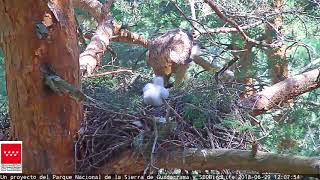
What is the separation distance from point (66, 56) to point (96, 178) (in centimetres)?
44

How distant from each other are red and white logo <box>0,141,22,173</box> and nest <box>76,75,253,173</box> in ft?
0.66

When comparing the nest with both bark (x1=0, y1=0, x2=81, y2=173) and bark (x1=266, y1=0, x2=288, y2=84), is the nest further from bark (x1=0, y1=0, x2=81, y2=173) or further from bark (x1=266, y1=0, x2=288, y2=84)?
bark (x1=266, y1=0, x2=288, y2=84)

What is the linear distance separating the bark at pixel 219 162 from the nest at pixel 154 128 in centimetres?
4

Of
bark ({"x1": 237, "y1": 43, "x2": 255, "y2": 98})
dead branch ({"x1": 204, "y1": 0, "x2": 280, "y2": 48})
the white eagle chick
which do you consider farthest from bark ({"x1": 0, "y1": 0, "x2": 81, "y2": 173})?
bark ({"x1": 237, "y1": 43, "x2": 255, "y2": 98})

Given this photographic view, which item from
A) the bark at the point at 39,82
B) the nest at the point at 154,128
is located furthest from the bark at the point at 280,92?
the bark at the point at 39,82

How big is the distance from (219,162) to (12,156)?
2.35 ft

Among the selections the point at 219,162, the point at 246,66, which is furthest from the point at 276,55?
the point at 219,162

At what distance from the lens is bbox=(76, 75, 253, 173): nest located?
1827mm

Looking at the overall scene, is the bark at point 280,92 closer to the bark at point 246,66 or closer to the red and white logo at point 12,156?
the bark at point 246,66

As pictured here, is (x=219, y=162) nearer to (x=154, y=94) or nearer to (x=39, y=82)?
(x=154, y=94)

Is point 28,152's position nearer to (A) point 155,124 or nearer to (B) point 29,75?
(B) point 29,75

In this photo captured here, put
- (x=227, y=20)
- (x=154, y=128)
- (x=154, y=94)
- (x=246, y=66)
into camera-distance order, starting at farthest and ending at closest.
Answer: (x=246, y=66), (x=227, y=20), (x=154, y=94), (x=154, y=128)

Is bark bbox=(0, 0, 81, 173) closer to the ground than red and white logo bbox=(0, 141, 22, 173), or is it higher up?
higher up

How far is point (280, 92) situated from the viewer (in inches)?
104
